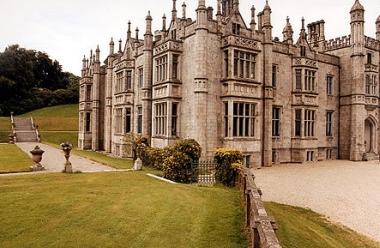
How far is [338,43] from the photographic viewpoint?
3441cm

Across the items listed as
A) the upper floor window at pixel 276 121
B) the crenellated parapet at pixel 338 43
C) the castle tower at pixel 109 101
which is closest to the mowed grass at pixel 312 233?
the upper floor window at pixel 276 121

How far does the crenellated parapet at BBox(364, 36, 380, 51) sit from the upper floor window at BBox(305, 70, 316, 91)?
25.3 ft

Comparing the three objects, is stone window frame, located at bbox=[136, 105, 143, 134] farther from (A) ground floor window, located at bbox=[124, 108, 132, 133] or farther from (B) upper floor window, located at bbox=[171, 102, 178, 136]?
(B) upper floor window, located at bbox=[171, 102, 178, 136]

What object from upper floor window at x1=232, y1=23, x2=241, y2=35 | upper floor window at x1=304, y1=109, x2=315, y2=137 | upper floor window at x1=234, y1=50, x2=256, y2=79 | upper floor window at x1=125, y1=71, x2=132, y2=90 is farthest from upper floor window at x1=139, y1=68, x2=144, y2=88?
upper floor window at x1=304, y1=109, x2=315, y2=137

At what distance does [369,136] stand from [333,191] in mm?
22273

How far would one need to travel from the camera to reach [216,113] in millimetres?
24375

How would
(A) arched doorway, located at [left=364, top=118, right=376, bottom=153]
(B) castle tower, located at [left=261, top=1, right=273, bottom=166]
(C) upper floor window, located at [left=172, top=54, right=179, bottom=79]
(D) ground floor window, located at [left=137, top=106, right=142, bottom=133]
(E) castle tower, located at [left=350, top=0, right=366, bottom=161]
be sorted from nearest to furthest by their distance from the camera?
(C) upper floor window, located at [left=172, top=54, right=179, bottom=79], (B) castle tower, located at [left=261, top=1, right=273, bottom=166], (D) ground floor window, located at [left=137, top=106, right=142, bottom=133], (E) castle tower, located at [left=350, top=0, right=366, bottom=161], (A) arched doorway, located at [left=364, top=118, right=376, bottom=153]

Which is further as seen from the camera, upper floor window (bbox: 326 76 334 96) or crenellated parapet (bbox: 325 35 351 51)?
crenellated parapet (bbox: 325 35 351 51)

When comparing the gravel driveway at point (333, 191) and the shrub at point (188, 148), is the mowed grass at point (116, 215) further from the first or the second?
the shrub at point (188, 148)

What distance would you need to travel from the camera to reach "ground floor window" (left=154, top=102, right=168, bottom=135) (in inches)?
1022

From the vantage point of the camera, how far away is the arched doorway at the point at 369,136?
35031 mm

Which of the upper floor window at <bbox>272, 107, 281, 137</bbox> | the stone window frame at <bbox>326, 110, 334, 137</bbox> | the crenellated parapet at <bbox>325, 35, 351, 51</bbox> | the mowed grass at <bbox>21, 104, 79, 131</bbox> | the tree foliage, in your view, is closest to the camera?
the upper floor window at <bbox>272, 107, 281, 137</bbox>

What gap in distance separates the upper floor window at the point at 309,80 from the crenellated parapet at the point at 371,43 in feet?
25.3

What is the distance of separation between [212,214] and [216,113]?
14.2 metres
